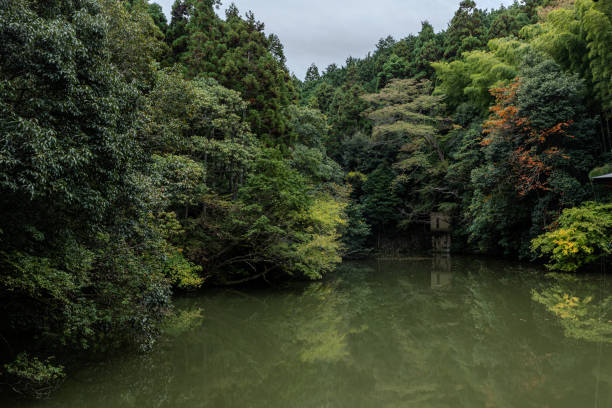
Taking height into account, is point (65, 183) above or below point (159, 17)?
below

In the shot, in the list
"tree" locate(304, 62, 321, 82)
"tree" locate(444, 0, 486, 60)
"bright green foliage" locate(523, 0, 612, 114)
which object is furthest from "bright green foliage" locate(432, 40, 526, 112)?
"tree" locate(304, 62, 321, 82)

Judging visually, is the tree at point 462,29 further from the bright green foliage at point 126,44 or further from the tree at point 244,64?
the bright green foliage at point 126,44

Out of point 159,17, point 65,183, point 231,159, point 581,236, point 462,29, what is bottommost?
point 581,236

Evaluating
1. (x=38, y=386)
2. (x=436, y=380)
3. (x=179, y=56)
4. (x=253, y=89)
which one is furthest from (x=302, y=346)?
(x=179, y=56)

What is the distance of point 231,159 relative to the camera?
36.6 ft

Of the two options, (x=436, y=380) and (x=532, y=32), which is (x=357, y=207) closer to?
(x=532, y=32)

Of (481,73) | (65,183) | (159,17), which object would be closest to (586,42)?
(481,73)

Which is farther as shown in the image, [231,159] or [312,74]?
[312,74]

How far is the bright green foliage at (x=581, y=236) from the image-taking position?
33.6ft

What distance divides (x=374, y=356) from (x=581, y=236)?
811 centimetres

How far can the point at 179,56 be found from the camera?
14594 mm

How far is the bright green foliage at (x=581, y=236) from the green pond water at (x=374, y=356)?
145 cm

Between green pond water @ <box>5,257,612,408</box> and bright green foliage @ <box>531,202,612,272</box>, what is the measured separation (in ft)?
4.76

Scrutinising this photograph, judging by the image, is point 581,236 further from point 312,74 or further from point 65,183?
point 312,74
